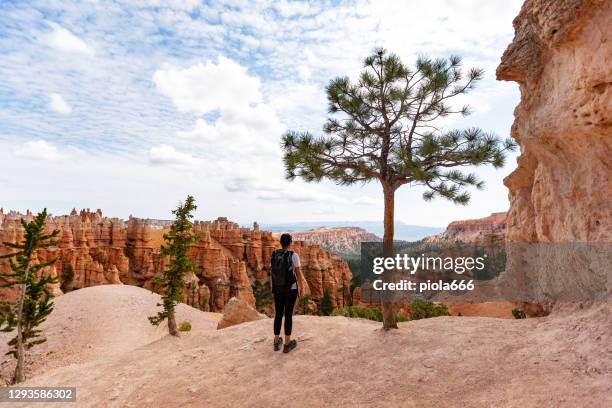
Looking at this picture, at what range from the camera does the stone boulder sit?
15305 millimetres

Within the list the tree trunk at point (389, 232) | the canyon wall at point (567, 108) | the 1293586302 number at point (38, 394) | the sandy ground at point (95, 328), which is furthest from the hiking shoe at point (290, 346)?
the sandy ground at point (95, 328)

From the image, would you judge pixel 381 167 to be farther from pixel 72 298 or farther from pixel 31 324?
pixel 72 298

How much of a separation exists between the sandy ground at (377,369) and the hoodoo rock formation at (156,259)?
64.9ft

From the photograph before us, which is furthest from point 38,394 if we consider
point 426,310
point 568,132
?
point 426,310

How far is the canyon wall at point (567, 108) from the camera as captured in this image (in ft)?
22.0

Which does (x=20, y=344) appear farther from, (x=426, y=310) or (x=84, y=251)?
(x=84, y=251)

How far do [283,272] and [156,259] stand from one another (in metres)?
44.6

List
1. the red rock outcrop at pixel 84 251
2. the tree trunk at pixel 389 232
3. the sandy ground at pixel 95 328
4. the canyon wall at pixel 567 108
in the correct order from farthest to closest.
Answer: the red rock outcrop at pixel 84 251, the sandy ground at pixel 95 328, the tree trunk at pixel 389 232, the canyon wall at pixel 567 108

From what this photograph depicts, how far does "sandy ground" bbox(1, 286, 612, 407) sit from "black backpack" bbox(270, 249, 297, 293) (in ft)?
4.97

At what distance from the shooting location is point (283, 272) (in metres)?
7.18

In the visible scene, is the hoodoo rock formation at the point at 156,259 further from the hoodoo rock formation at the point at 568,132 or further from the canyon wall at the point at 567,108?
the canyon wall at the point at 567,108

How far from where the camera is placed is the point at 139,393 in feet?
24.0

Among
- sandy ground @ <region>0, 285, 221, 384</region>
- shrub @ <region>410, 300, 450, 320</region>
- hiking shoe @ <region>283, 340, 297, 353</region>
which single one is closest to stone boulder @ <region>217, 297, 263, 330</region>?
sandy ground @ <region>0, 285, 221, 384</region>

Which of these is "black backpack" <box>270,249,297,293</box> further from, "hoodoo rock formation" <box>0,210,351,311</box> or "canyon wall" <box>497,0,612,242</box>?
"hoodoo rock formation" <box>0,210,351,311</box>
